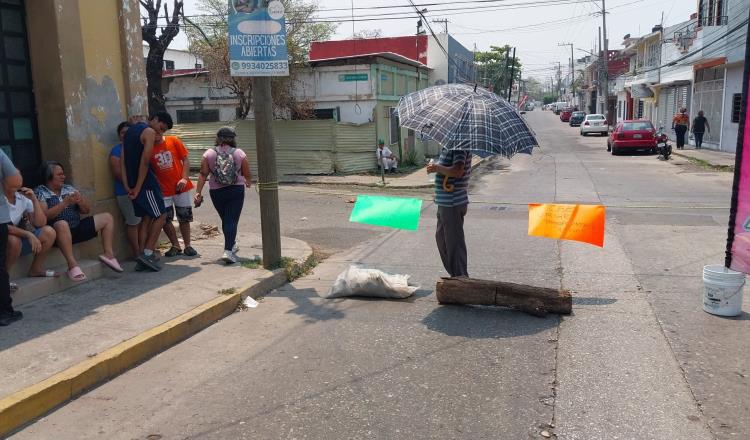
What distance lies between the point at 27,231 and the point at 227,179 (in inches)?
91.8

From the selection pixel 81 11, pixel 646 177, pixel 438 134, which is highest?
pixel 81 11

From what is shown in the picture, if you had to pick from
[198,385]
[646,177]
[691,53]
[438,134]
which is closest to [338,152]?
[646,177]

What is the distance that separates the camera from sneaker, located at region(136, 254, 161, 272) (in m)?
Answer: 7.28

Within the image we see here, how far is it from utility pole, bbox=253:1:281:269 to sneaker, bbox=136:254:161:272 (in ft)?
4.01

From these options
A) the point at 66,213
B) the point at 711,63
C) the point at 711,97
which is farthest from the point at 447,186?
the point at 711,97

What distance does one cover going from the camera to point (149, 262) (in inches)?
288

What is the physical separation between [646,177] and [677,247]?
10.9m

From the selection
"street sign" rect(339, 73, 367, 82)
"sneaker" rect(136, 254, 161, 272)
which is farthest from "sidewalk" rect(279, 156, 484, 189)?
"sneaker" rect(136, 254, 161, 272)

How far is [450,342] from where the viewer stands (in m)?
5.36

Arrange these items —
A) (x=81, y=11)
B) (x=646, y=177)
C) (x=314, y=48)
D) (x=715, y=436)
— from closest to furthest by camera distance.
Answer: (x=715, y=436) → (x=81, y=11) → (x=646, y=177) → (x=314, y=48)

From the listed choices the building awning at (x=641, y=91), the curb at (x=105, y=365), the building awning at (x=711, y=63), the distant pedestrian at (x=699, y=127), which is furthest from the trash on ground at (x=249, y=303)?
the building awning at (x=641, y=91)

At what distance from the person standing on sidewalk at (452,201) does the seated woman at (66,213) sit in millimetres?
3603

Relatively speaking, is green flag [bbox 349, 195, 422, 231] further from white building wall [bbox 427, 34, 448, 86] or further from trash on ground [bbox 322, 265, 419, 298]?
white building wall [bbox 427, 34, 448, 86]

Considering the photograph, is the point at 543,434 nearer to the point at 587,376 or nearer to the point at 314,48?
the point at 587,376
